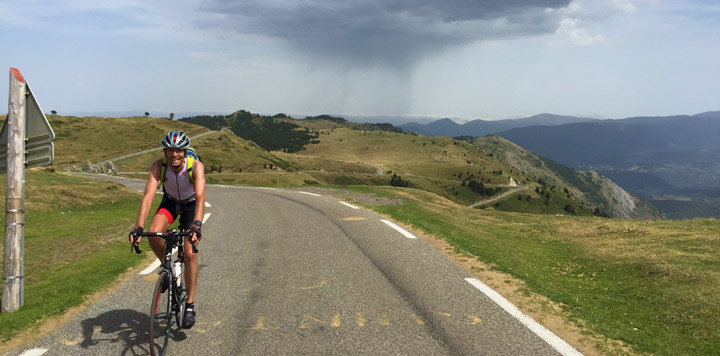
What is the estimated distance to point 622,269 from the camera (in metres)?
10.2

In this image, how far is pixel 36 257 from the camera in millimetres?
11328

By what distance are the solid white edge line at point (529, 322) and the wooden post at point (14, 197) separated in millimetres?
7851

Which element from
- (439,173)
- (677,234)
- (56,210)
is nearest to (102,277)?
(56,210)

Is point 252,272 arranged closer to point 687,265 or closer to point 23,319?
point 23,319

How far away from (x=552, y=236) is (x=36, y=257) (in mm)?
16979

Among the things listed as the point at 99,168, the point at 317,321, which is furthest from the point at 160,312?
the point at 99,168

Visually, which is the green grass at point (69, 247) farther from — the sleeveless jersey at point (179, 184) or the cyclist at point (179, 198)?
the sleeveless jersey at point (179, 184)

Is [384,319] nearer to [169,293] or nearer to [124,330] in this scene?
[169,293]

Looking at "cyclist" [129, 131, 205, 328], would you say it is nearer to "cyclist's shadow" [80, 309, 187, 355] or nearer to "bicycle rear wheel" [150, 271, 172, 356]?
"bicycle rear wheel" [150, 271, 172, 356]

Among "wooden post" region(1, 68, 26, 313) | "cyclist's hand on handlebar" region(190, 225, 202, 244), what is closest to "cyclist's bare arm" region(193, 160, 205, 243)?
"cyclist's hand on handlebar" region(190, 225, 202, 244)

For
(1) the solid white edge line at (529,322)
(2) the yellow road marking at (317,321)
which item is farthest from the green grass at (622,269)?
(2) the yellow road marking at (317,321)

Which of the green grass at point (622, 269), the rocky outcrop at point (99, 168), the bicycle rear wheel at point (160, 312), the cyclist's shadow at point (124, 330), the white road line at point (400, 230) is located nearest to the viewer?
the bicycle rear wheel at point (160, 312)

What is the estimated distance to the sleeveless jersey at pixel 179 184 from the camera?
6.13 metres

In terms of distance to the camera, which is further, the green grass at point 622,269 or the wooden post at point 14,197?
the wooden post at point 14,197
